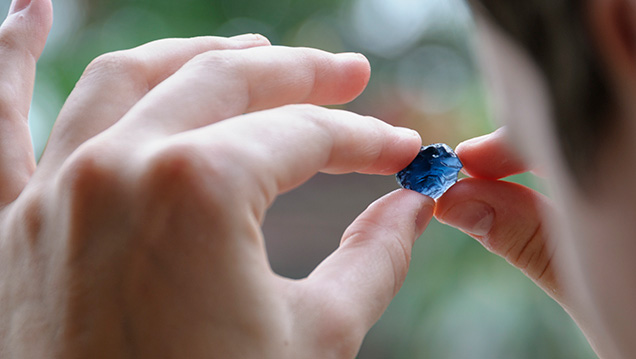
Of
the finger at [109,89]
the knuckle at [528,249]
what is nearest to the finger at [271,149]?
the finger at [109,89]

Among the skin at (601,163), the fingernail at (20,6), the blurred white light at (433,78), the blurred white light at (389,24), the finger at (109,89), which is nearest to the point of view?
the skin at (601,163)

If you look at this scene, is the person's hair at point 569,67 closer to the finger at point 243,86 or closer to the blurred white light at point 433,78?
the finger at point 243,86

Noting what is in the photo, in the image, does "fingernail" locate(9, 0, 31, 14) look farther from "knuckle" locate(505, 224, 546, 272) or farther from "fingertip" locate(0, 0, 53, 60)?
"knuckle" locate(505, 224, 546, 272)

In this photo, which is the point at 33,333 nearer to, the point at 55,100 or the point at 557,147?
the point at 557,147

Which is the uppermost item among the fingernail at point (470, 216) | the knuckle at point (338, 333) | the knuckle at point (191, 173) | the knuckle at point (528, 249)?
the knuckle at point (191, 173)

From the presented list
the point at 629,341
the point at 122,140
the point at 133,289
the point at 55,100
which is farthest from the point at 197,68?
the point at 55,100

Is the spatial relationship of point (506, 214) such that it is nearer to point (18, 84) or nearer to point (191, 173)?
point (191, 173)

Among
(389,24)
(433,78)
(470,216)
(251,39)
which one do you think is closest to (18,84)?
(251,39)

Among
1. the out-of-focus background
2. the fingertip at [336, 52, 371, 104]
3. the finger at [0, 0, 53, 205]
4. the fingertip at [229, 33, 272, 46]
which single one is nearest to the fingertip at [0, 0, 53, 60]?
the finger at [0, 0, 53, 205]
